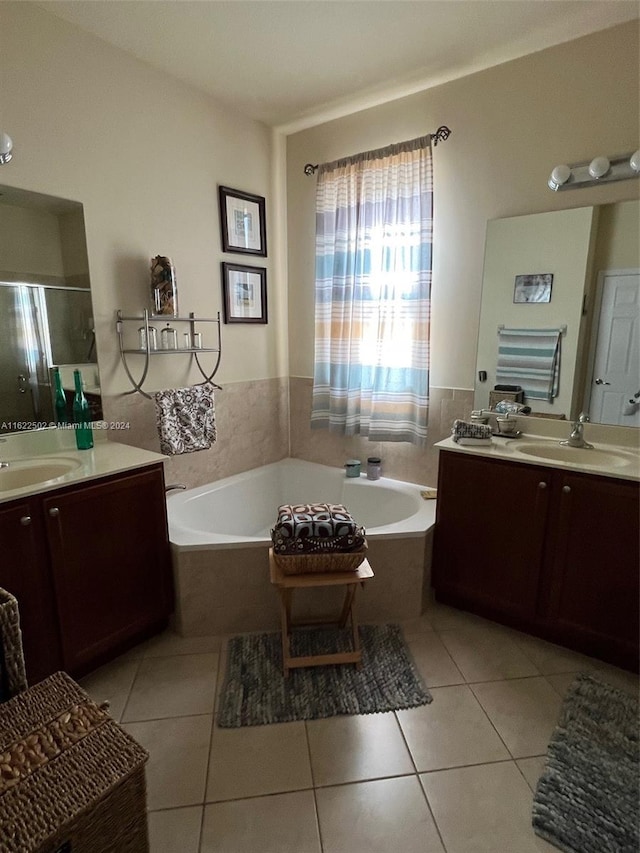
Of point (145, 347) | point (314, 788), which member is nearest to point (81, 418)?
point (145, 347)

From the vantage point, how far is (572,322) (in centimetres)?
218

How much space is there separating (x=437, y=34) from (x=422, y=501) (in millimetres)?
2204

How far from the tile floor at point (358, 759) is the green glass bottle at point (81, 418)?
0.96m

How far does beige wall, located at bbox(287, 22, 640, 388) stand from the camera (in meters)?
1.99

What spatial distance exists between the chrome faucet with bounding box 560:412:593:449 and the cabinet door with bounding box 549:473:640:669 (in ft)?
1.19

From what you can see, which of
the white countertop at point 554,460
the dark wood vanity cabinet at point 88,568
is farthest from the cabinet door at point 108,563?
the white countertop at point 554,460

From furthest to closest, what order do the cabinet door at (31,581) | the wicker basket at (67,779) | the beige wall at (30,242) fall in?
the beige wall at (30,242)
the cabinet door at (31,581)
the wicker basket at (67,779)

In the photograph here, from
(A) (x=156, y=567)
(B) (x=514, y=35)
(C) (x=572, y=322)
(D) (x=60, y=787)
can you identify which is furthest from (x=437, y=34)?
(D) (x=60, y=787)

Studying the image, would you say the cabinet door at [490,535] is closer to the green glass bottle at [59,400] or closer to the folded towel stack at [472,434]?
the folded towel stack at [472,434]

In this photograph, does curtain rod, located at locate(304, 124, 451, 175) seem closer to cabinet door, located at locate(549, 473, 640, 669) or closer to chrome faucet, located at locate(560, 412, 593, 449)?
chrome faucet, located at locate(560, 412, 593, 449)

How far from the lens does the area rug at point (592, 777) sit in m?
1.30

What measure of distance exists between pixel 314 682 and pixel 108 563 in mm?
956

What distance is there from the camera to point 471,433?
2213 millimetres

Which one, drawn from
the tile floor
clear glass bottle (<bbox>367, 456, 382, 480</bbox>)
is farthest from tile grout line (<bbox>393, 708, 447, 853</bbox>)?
clear glass bottle (<bbox>367, 456, 382, 480</bbox>)
